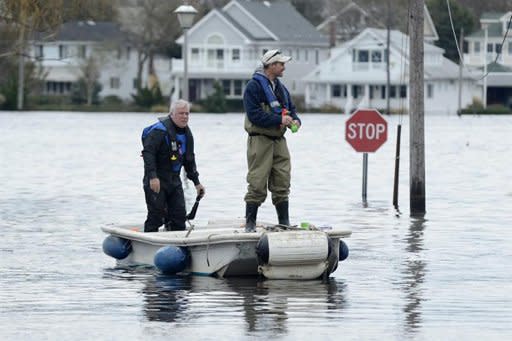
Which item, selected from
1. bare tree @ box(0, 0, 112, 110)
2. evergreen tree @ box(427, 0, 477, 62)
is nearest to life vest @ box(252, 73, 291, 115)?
bare tree @ box(0, 0, 112, 110)

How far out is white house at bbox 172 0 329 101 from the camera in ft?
407

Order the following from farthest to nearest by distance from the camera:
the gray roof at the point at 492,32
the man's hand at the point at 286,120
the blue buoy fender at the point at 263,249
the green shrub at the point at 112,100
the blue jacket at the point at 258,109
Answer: the green shrub at the point at 112,100, the gray roof at the point at 492,32, the blue jacket at the point at 258,109, the man's hand at the point at 286,120, the blue buoy fender at the point at 263,249

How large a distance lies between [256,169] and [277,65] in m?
1.03

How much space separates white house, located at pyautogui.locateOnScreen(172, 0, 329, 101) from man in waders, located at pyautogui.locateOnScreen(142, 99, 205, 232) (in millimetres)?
105016

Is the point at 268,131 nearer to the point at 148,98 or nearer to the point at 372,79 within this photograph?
the point at 148,98

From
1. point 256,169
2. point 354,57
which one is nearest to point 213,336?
point 256,169

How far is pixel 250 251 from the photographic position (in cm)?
1575

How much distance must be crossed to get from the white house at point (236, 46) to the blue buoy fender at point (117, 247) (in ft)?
344

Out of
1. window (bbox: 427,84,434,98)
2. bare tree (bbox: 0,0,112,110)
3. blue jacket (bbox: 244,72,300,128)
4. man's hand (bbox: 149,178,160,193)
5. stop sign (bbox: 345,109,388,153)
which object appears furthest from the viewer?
window (bbox: 427,84,434,98)

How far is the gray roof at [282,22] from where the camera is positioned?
126 metres

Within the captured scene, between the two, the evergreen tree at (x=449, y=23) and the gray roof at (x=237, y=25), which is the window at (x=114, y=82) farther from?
the evergreen tree at (x=449, y=23)

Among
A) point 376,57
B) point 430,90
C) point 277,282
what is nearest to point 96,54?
point 376,57

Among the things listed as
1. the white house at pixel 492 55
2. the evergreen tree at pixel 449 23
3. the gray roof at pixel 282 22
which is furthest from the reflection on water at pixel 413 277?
the gray roof at pixel 282 22

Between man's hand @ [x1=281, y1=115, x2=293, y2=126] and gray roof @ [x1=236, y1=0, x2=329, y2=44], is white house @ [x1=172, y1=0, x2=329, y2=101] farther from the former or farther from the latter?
man's hand @ [x1=281, y1=115, x2=293, y2=126]
